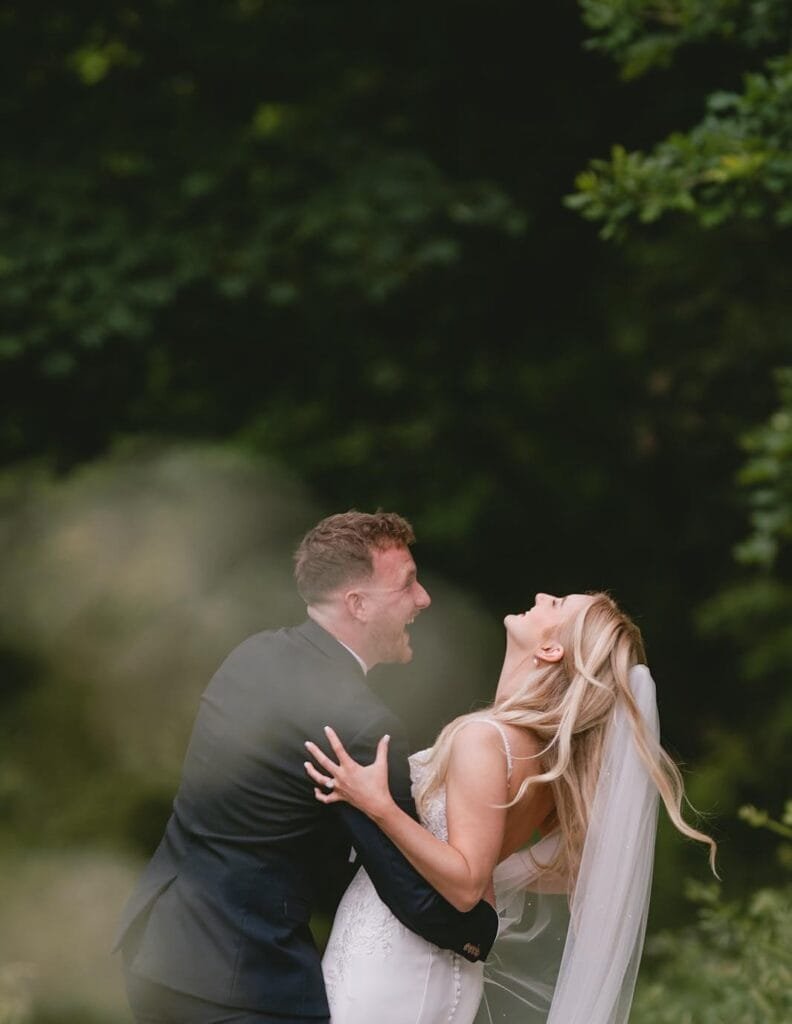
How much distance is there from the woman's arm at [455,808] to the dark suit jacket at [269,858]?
0.14 ft

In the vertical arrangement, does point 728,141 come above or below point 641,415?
below

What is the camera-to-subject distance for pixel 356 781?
9.83 ft

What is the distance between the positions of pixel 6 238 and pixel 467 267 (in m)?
2.83

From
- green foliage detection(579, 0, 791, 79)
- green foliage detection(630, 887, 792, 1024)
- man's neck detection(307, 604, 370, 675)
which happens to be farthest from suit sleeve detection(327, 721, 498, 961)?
green foliage detection(579, 0, 791, 79)

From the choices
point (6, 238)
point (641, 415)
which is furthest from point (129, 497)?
point (641, 415)

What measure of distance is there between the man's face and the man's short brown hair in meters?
0.02

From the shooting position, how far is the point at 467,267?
8.52 m

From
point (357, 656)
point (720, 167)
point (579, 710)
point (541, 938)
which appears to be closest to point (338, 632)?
point (357, 656)

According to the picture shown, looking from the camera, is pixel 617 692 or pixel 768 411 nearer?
pixel 617 692

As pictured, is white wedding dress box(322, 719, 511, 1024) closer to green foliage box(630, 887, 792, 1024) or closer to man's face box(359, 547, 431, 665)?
man's face box(359, 547, 431, 665)

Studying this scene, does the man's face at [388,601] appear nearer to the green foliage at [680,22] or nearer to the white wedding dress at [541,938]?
the white wedding dress at [541,938]

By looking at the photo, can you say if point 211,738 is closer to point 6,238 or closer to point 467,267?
point 6,238

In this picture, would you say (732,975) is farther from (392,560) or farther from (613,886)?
(392,560)

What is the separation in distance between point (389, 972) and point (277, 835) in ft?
1.40
